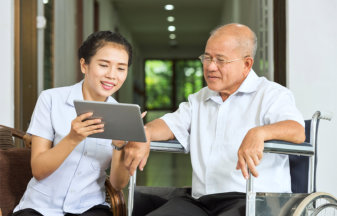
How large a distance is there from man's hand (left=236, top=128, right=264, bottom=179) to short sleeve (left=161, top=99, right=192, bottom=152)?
0.47 meters

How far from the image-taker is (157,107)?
58.0ft

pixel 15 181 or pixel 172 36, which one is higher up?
pixel 172 36

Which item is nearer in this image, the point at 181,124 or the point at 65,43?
the point at 181,124

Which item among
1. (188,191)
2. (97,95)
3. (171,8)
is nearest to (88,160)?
(97,95)

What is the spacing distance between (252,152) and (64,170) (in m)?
0.67

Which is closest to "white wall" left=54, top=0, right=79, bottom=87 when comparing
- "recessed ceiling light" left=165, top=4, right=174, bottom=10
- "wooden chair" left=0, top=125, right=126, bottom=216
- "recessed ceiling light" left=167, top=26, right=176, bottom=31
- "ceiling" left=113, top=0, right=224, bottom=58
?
"wooden chair" left=0, top=125, right=126, bottom=216

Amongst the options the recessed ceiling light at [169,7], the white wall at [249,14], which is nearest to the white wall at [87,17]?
the white wall at [249,14]

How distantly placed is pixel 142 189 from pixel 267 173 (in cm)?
51

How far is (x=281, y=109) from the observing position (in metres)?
1.70

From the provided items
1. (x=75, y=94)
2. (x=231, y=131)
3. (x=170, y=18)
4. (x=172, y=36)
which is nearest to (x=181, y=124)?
(x=231, y=131)

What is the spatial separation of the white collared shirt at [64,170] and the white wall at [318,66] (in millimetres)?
1667

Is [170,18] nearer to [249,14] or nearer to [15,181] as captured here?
[249,14]

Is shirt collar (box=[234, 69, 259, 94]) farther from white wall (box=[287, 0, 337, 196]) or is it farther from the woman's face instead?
white wall (box=[287, 0, 337, 196])

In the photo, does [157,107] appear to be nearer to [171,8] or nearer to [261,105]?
[171,8]
